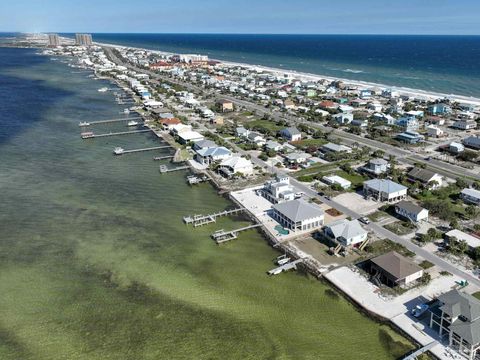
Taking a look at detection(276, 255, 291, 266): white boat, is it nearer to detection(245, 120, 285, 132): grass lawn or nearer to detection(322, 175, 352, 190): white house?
detection(322, 175, 352, 190): white house

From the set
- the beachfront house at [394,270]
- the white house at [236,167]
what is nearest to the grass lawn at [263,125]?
the white house at [236,167]

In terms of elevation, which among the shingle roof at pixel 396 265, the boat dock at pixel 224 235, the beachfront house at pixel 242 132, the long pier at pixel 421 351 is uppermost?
the beachfront house at pixel 242 132

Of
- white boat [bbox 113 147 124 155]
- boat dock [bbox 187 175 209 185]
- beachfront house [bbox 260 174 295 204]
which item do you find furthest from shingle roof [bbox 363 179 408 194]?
white boat [bbox 113 147 124 155]

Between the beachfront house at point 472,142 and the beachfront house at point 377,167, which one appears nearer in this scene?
the beachfront house at point 377,167

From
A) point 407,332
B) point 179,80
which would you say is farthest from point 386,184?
point 179,80

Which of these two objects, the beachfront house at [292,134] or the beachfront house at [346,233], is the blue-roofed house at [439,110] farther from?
the beachfront house at [346,233]

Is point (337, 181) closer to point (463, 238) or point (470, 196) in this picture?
point (470, 196)

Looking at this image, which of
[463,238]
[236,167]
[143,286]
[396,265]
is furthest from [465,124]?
[143,286]
